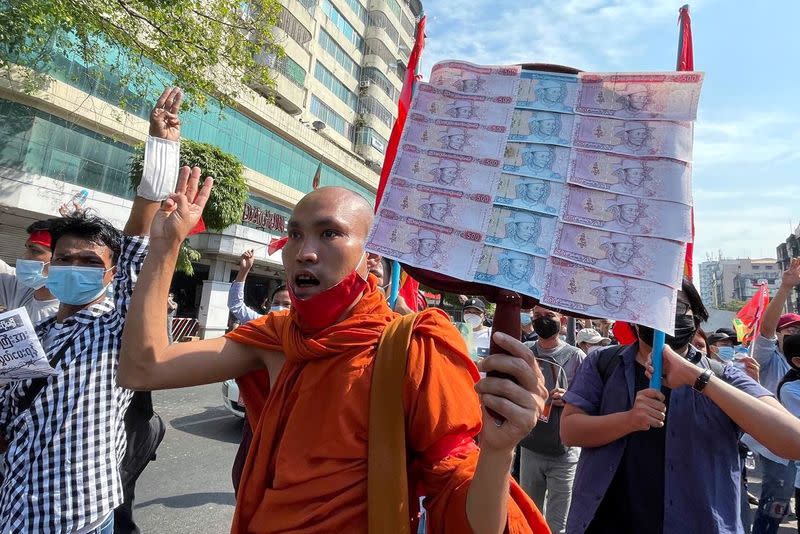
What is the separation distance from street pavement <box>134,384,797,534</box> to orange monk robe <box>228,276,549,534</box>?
3096 mm

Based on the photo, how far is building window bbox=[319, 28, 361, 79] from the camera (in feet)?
99.3

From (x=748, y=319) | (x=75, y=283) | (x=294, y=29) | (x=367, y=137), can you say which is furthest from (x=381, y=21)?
(x=75, y=283)

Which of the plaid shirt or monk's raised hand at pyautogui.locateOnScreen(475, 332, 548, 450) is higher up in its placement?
monk's raised hand at pyautogui.locateOnScreen(475, 332, 548, 450)

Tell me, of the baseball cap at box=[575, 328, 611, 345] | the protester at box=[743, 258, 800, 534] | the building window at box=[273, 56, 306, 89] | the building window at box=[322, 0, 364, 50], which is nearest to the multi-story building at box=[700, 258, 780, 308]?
the building window at box=[322, 0, 364, 50]

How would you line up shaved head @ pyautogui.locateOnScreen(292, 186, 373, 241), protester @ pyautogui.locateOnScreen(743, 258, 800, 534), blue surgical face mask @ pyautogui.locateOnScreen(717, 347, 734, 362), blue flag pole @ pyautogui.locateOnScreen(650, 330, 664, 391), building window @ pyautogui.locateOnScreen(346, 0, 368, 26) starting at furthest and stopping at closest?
building window @ pyautogui.locateOnScreen(346, 0, 368, 26), blue surgical face mask @ pyautogui.locateOnScreen(717, 347, 734, 362), protester @ pyautogui.locateOnScreen(743, 258, 800, 534), shaved head @ pyautogui.locateOnScreen(292, 186, 373, 241), blue flag pole @ pyautogui.locateOnScreen(650, 330, 664, 391)

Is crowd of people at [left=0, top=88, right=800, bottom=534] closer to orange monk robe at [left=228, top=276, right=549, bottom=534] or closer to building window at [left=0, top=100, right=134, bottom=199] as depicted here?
orange monk robe at [left=228, top=276, right=549, bottom=534]

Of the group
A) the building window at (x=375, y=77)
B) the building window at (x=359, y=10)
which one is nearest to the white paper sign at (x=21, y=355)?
the building window at (x=359, y=10)

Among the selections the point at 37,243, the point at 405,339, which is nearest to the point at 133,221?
the point at 405,339

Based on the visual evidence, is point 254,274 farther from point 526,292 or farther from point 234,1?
point 526,292

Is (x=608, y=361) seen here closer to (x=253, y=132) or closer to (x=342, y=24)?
(x=253, y=132)

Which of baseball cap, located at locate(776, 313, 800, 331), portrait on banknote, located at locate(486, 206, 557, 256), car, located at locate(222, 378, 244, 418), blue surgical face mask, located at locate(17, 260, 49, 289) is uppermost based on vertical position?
baseball cap, located at locate(776, 313, 800, 331)

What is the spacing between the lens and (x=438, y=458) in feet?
4.24

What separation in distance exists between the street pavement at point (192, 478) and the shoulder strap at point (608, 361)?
333cm

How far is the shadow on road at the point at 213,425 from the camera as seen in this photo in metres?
6.25
